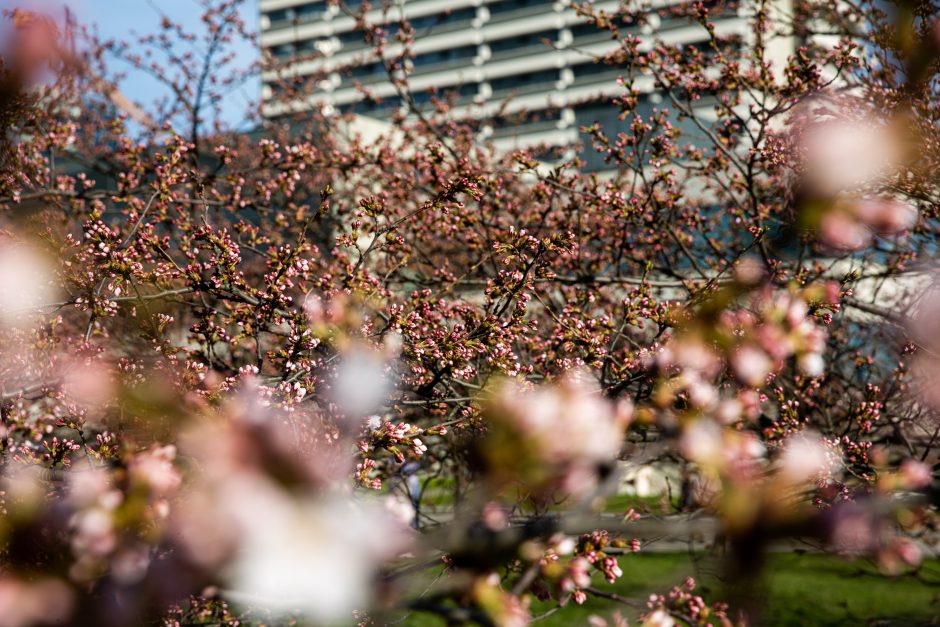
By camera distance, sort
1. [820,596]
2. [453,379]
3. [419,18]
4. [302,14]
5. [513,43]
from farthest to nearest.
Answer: [302,14], [513,43], [419,18], [820,596], [453,379]

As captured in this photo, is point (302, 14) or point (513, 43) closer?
point (513, 43)

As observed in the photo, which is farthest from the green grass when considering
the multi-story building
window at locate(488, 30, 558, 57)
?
window at locate(488, 30, 558, 57)

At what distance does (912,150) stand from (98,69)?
39.7 ft

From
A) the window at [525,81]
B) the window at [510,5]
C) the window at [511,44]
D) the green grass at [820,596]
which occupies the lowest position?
the green grass at [820,596]

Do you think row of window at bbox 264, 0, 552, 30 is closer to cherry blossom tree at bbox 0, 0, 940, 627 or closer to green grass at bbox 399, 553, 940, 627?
green grass at bbox 399, 553, 940, 627

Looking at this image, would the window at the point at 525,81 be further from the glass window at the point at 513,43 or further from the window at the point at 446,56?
the window at the point at 446,56

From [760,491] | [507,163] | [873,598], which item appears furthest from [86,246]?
[873,598]

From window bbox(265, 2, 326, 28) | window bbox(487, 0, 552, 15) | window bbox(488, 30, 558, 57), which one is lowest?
window bbox(488, 30, 558, 57)

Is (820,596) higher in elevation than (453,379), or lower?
lower

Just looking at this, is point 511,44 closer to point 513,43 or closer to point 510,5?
point 513,43

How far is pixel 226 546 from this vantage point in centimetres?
101

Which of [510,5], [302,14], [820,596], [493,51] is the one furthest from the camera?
[302,14]

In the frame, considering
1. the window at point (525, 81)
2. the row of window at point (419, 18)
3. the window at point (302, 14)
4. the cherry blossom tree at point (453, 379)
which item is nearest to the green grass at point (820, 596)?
the cherry blossom tree at point (453, 379)

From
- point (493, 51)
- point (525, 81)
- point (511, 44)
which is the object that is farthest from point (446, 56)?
point (525, 81)
